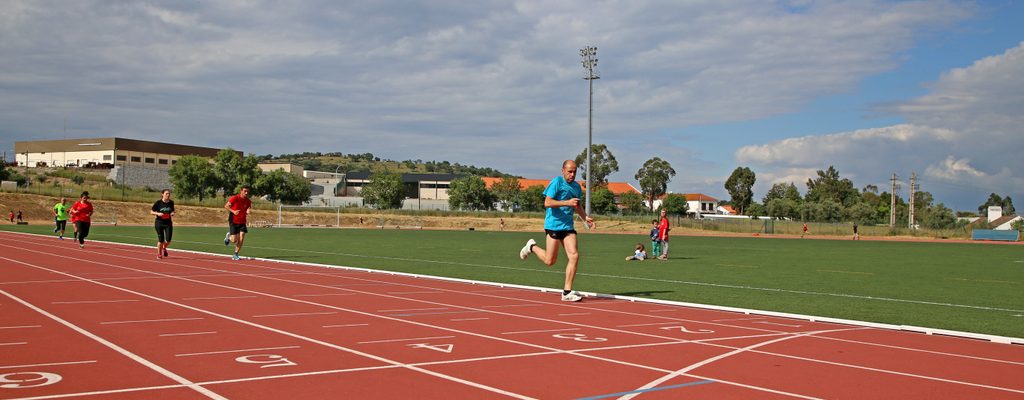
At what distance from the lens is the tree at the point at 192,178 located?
103 meters

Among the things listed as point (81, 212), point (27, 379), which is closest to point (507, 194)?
point (81, 212)

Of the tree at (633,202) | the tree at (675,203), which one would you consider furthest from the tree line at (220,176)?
the tree at (675,203)

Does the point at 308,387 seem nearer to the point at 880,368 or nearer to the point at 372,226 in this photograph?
the point at 880,368

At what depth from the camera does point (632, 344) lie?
8500mm

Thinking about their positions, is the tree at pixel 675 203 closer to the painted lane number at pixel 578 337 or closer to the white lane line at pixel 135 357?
the painted lane number at pixel 578 337

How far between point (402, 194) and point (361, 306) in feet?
398

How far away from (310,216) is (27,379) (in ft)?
268

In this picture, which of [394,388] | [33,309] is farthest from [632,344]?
[33,309]

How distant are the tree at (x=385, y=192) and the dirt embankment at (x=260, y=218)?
125 feet

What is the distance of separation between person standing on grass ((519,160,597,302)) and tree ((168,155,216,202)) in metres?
97.9

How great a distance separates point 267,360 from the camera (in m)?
7.18

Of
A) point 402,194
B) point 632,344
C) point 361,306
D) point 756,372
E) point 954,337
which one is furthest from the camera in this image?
point 402,194

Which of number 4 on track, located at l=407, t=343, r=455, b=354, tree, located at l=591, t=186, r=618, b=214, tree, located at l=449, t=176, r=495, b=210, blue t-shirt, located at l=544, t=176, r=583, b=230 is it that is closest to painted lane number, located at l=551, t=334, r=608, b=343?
number 4 on track, located at l=407, t=343, r=455, b=354

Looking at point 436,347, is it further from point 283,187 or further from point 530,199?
point 530,199
